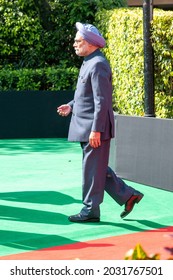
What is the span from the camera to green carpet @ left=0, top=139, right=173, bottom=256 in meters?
6.73

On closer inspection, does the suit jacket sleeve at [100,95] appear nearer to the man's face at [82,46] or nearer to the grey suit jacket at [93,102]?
the grey suit jacket at [93,102]

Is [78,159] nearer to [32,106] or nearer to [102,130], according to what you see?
[32,106]

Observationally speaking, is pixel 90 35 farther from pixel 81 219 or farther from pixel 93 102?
pixel 81 219

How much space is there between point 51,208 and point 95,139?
1.53 m

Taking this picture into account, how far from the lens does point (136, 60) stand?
36.0 ft

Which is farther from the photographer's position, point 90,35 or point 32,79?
point 32,79

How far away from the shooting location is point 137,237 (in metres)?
6.75

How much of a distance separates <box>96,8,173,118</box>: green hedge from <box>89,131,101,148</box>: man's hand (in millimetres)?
3049

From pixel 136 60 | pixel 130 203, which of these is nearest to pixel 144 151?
pixel 136 60

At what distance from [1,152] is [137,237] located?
704 cm

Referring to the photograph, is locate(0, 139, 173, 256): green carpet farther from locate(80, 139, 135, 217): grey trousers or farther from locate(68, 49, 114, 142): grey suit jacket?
locate(68, 49, 114, 142): grey suit jacket

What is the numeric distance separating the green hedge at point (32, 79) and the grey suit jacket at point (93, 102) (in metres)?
9.35

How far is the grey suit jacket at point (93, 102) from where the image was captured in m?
6.91
